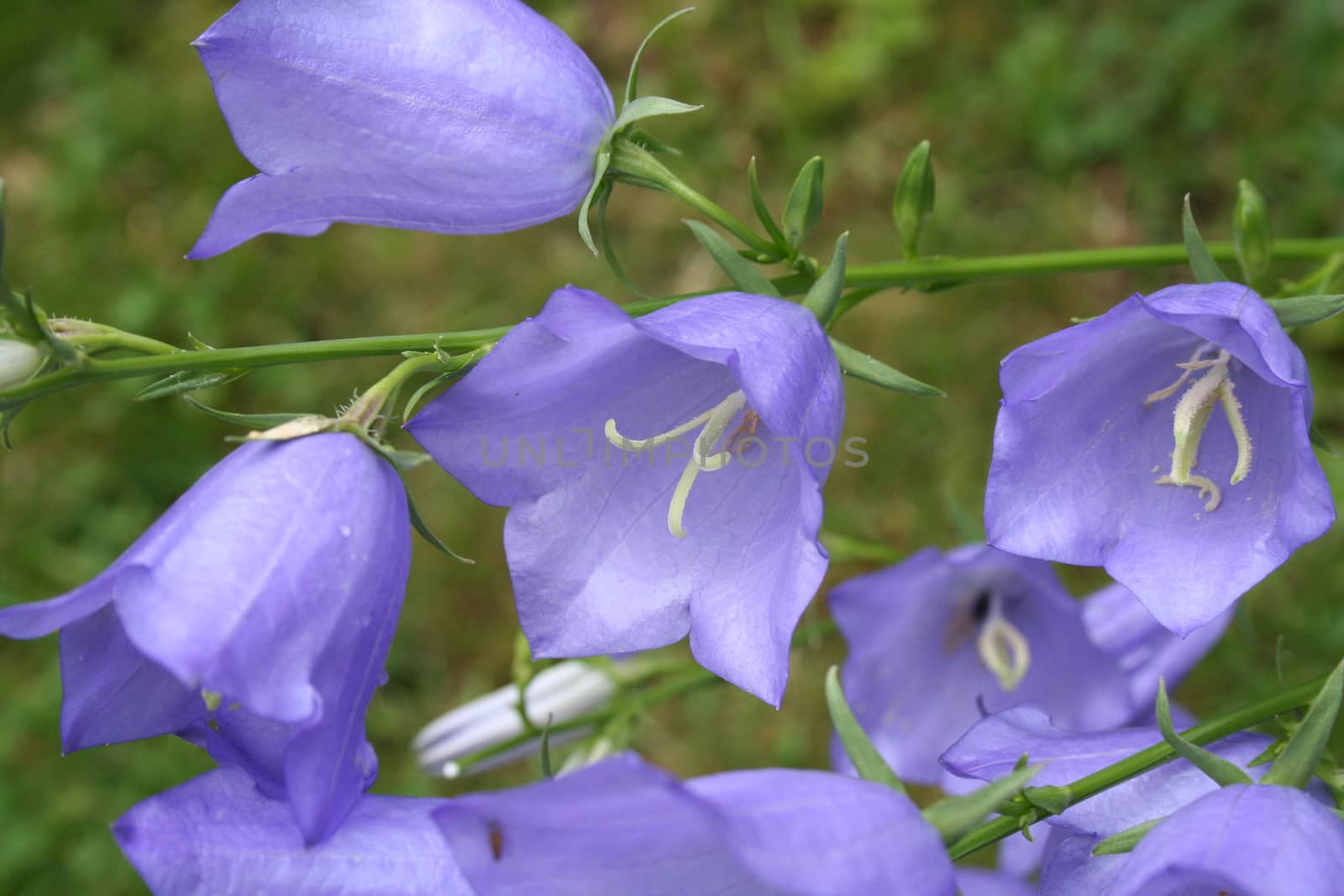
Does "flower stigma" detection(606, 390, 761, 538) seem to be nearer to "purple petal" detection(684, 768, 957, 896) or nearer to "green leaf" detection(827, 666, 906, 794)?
"green leaf" detection(827, 666, 906, 794)

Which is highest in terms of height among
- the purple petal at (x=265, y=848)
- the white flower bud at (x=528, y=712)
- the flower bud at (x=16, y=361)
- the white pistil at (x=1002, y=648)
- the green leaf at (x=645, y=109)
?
the green leaf at (x=645, y=109)

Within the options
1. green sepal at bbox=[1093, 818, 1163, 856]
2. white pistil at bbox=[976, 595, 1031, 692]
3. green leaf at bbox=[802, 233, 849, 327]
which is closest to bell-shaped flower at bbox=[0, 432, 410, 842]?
green leaf at bbox=[802, 233, 849, 327]

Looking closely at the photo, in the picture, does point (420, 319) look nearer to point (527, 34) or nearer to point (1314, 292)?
point (527, 34)

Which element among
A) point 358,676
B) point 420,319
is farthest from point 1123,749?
point 420,319

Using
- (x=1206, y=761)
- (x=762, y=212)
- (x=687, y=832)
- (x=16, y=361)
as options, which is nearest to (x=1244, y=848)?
(x=1206, y=761)

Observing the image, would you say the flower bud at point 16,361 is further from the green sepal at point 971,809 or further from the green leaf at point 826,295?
the green sepal at point 971,809

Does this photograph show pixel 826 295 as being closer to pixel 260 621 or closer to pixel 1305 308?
pixel 1305 308

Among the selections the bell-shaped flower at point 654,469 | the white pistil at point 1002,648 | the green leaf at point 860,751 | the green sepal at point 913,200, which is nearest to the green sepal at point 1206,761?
the green leaf at point 860,751
